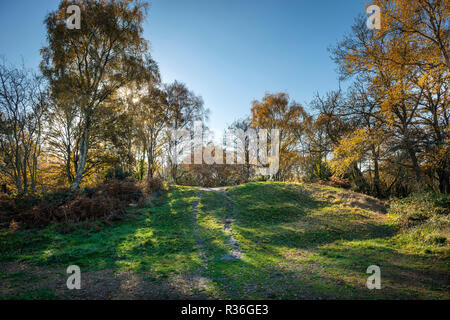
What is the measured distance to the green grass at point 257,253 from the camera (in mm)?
4648

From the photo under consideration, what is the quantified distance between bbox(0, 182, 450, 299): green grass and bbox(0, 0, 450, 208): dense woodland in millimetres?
3964

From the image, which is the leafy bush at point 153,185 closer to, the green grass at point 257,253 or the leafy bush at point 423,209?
the green grass at point 257,253

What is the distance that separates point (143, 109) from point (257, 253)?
20084 millimetres

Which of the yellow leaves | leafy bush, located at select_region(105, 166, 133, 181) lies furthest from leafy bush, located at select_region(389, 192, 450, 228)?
leafy bush, located at select_region(105, 166, 133, 181)

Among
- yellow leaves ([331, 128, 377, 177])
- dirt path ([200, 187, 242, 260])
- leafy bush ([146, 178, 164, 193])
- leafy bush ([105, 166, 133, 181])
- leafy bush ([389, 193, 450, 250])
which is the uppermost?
yellow leaves ([331, 128, 377, 177])

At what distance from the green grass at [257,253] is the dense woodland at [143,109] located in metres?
3.96

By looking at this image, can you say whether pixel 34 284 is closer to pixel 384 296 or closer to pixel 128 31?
pixel 384 296

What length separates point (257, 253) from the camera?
7262 mm

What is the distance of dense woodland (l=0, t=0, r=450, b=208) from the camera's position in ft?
30.5

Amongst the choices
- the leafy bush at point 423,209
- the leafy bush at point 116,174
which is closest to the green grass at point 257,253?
the leafy bush at point 423,209

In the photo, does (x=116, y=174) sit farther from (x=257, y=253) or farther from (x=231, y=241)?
(x=257, y=253)

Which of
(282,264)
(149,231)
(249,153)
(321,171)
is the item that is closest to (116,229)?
(149,231)

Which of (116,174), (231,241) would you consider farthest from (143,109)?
(231,241)

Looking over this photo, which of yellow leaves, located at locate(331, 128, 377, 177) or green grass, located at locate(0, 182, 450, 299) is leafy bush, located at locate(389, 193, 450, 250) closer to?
green grass, located at locate(0, 182, 450, 299)
